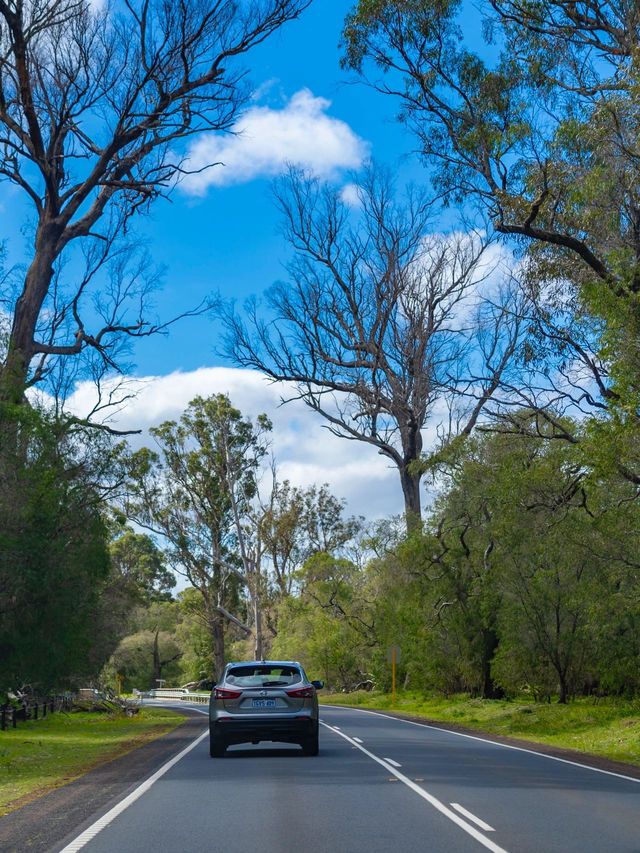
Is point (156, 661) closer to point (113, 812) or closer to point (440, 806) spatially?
point (113, 812)

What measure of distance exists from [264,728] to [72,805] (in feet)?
19.6

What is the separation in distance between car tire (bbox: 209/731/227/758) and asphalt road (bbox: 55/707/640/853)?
20cm

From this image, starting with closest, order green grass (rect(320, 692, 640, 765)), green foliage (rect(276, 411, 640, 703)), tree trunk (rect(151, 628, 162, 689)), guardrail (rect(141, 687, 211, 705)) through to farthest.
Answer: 1. green grass (rect(320, 692, 640, 765))
2. green foliage (rect(276, 411, 640, 703))
3. guardrail (rect(141, 687, 211, 705))
4. tree trunk (rect(151, 628, 162, 689))

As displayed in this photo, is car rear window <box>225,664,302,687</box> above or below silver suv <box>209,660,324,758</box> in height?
above

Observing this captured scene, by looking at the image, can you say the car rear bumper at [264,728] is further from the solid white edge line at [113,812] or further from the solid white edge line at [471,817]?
the solid white edge line at [471,817]

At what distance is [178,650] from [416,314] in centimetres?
5373

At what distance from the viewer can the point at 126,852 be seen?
8562 mm

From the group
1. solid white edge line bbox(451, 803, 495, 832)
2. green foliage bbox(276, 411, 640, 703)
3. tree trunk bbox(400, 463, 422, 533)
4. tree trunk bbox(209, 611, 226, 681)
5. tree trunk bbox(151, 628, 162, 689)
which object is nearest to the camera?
solid white edge line bbox(451, 803, 495, 832)

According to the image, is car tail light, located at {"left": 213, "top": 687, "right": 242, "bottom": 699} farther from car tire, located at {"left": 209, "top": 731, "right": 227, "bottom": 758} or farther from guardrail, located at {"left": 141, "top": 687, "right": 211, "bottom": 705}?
guardrail, located at {"left": 141, "top": 687, "right": 211, "bottom": 705}

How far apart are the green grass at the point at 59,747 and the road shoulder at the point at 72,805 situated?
0.32 metres

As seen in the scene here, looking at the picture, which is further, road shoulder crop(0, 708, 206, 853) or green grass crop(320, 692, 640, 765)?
green grass crop(320, 692, 640, 765)

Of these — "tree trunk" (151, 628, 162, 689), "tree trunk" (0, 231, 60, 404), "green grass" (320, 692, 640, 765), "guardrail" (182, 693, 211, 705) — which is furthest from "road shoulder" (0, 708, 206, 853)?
"tree trunk" (151, 628, 162, 689)

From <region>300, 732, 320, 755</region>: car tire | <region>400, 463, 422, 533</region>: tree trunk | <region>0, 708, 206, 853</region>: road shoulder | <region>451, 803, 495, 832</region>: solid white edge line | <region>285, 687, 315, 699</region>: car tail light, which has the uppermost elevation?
<region>400, 463, 422, 533</region>: tree trunk

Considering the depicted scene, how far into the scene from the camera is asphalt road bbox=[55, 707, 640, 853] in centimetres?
903
